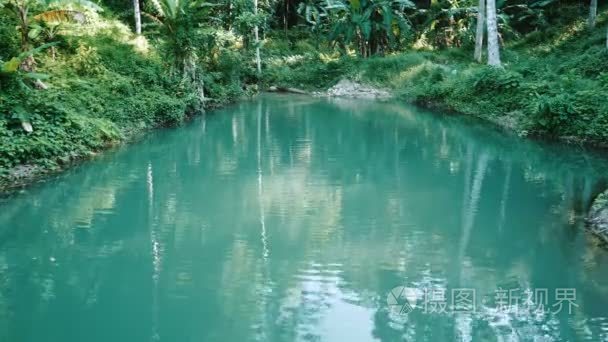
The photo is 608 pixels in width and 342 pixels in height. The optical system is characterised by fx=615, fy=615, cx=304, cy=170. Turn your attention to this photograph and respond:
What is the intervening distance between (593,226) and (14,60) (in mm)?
10318

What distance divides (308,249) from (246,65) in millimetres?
21310

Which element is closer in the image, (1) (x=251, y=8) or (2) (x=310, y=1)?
(1) (x=251, y=8)

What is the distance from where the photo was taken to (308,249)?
7.68 metres

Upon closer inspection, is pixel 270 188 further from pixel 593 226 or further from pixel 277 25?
pixel 277 25

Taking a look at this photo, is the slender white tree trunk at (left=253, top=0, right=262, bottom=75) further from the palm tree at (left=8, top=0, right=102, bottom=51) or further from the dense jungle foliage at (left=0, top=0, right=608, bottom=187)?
the palm tree at (left=8, top=0, right=102, bottom=51)

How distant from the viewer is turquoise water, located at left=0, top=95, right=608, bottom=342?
5805mm

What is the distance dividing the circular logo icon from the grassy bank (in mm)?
9067

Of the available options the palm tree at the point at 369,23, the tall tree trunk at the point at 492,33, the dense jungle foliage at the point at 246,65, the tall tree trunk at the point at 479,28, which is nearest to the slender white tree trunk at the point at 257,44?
the dense jungle foliage at the point at 246,65

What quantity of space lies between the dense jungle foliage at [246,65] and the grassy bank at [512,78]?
0.16 feet

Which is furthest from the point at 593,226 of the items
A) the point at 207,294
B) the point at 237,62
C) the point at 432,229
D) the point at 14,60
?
the point at 237,62

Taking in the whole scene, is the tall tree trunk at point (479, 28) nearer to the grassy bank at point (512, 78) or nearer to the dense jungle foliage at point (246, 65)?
the dense jungle foliage at point (246, 65)

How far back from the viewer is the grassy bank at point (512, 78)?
14398mm

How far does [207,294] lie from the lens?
6.39m

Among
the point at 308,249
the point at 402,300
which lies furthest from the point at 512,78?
the point at 402,300
